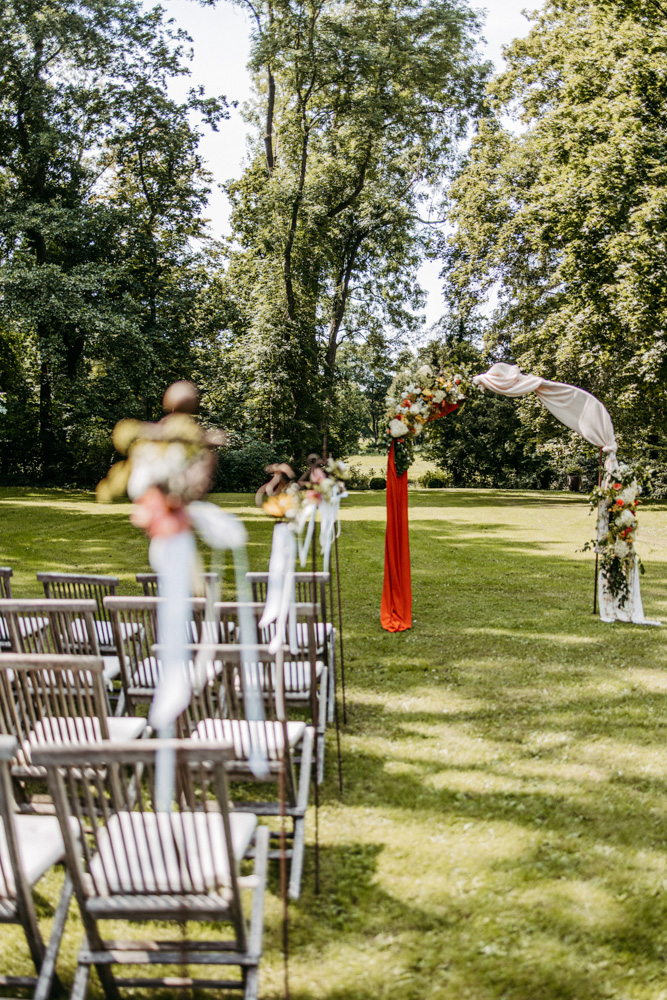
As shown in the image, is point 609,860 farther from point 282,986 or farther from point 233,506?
point 233,506

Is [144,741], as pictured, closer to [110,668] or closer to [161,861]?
[161,861]

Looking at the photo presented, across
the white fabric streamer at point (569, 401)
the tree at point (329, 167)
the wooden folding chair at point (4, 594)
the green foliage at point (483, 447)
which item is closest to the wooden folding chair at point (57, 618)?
the wooden folding chair at point (4, 594)

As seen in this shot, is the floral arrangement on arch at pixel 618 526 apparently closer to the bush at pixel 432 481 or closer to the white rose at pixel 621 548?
the white rose at pixel 621 548

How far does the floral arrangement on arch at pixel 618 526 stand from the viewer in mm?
8930

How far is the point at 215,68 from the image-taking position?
25.1 m

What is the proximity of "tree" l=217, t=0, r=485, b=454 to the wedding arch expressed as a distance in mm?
16071

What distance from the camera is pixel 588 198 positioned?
55.3 feet

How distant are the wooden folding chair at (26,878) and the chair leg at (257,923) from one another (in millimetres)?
718

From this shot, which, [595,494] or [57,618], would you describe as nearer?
[57,618]

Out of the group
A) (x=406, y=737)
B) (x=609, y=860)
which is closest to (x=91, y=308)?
(x=406, y=737)

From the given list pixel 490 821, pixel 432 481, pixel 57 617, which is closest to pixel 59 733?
pixel 57 617

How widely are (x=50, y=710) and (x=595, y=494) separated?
6.98m

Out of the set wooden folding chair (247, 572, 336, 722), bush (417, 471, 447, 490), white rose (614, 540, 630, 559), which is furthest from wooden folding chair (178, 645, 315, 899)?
bush (417, 471, 447, 490)

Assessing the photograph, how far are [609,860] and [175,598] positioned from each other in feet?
11.6
